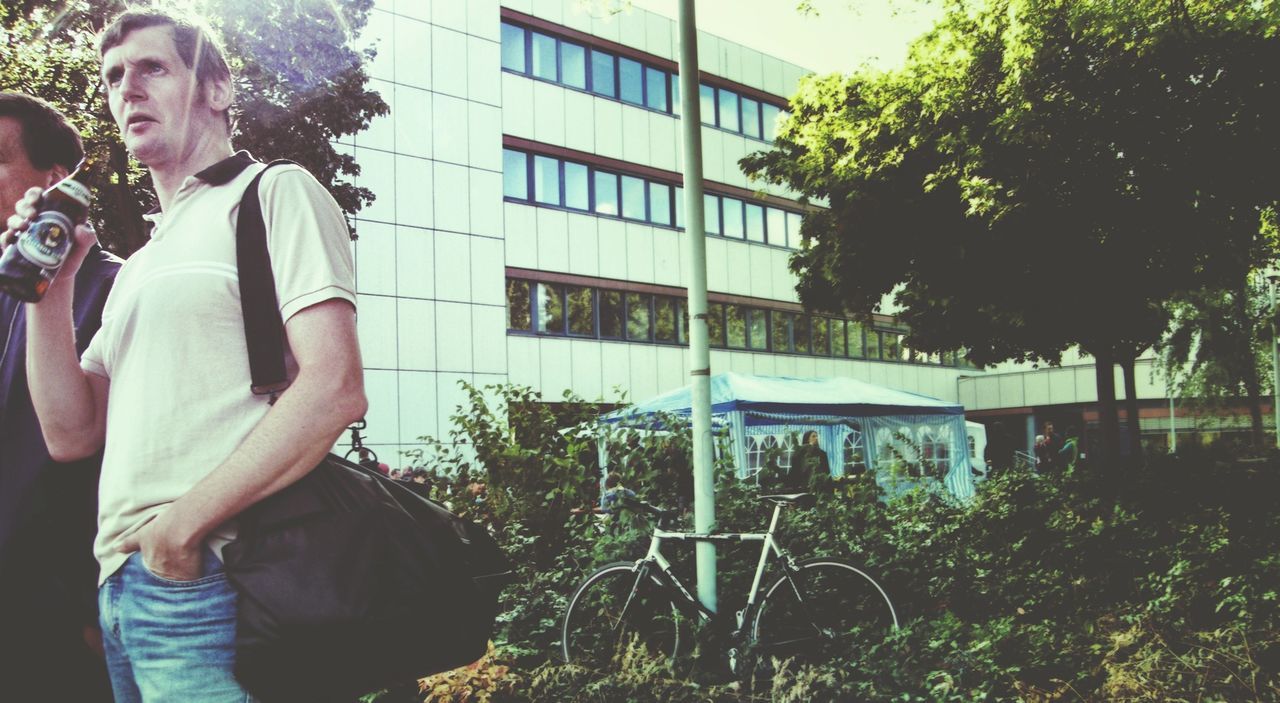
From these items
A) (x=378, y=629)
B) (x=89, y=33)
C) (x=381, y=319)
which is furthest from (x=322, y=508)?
(x=381, y=319)

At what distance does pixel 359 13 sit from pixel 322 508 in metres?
13.6

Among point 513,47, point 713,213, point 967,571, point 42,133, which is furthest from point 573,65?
point 42,133

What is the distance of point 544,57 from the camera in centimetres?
2442

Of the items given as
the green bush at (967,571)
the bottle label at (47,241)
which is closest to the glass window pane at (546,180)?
Answer: the green bush at (967,571)

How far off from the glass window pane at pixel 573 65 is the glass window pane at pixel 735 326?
7.59 metres

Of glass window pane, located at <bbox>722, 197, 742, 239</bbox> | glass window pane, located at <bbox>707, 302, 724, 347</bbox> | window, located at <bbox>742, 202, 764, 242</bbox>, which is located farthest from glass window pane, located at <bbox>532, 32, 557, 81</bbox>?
glass window pane, located at <bbox>707, 302, 724, 347</bbox>

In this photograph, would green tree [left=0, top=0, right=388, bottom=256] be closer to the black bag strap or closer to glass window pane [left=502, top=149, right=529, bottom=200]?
glass window pane [left=502, top=149, right=529, bottom=200]

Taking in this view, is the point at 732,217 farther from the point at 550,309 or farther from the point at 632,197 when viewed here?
the point at 550,309

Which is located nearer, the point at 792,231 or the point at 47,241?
the point at 47,241

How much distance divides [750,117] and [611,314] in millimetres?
8528

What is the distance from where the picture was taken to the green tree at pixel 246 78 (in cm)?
1086

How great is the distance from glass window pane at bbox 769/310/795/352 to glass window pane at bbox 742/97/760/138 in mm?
5406

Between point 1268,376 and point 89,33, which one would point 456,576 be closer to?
point 89,33

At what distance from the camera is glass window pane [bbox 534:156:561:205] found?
78.8ft
